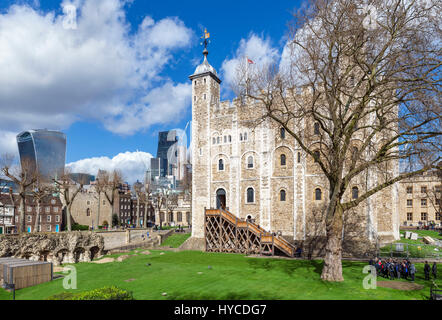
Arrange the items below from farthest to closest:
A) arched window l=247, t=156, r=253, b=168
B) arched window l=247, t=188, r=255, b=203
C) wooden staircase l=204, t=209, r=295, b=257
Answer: arched window l=247, t=156, r=253, b=168, arched window l=247, t=188, r=255, b=203, wooden staircase l=204, t=209, r=295, b=257

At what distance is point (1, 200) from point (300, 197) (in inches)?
1766

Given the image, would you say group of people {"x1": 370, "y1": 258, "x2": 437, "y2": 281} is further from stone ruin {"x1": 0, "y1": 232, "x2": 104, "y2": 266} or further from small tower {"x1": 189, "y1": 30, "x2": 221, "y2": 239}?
stone ruin {"x1": 0, "y1": 232, "x2": 104, "y2": 266}

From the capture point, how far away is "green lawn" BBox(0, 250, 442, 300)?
15329mm

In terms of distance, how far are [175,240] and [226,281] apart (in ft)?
83.2

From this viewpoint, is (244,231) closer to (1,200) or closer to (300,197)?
(300,197)

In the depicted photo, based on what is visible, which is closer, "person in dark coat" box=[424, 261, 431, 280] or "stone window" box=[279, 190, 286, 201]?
Result: "person in dark coat" box=[424, 261, 431, 280]

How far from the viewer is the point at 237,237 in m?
32.3

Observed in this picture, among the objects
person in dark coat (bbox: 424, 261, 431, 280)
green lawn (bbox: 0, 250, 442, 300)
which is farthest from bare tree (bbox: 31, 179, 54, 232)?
person in dark coat (bbox: 424, 261, 431, 280)

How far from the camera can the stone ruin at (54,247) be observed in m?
28.5

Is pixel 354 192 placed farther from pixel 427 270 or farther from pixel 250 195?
pixel 427 270

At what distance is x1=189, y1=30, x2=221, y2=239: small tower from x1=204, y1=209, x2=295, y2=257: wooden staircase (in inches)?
133

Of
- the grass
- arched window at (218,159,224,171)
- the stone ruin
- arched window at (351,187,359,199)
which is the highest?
arched window at (218,159,224,171)

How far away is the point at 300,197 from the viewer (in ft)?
106
